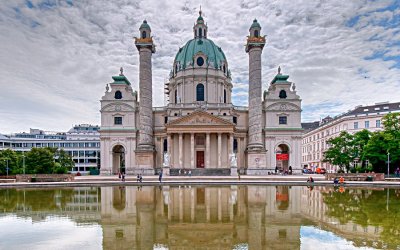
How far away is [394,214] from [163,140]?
52.0m

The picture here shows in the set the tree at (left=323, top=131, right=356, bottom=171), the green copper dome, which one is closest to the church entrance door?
the green copper dome

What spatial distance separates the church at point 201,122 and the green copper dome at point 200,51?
9.5 inches

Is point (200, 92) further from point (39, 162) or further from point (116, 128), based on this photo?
point (39, 162)

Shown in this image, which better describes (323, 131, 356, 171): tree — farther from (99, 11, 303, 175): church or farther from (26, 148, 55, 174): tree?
(26, 148, 55, 174): tree

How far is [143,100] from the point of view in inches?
2331

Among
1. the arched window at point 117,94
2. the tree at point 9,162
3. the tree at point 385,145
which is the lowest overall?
the tree at point 9,162

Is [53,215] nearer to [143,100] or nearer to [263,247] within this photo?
[263,247]

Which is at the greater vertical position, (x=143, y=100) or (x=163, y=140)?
(x=143, y=100)

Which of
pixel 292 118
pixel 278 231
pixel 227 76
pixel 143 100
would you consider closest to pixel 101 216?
pixel 278 231

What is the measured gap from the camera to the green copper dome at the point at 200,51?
7000 centimetres

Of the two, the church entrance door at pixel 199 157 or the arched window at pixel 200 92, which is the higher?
the arched window at pixel 200 92

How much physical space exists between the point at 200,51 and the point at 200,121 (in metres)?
18.5

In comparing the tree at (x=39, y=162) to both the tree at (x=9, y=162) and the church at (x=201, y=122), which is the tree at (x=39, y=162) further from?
the church at (x=201, y=122)

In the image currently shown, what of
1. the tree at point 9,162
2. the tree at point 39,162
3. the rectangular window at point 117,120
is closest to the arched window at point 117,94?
the rectangular window at point 117,120
